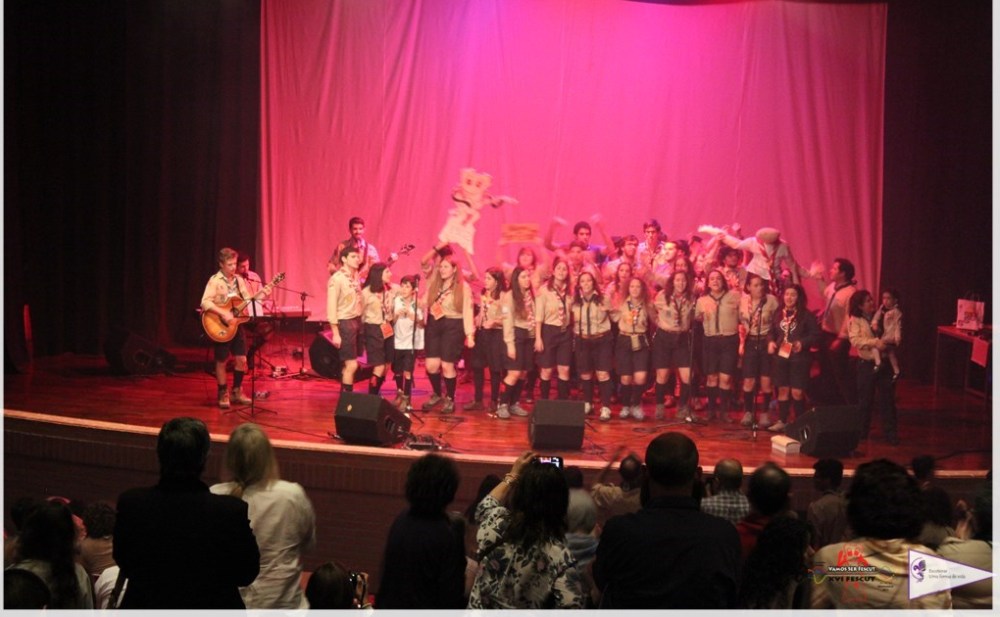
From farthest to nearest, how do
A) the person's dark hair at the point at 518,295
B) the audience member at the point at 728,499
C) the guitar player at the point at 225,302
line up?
1. the person's dark hair at the point at 518,295
2. the guitar player at the point at 225,302
3. the audience member at the point at 728,499

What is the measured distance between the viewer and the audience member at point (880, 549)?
300 cm

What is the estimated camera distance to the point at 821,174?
11.6m

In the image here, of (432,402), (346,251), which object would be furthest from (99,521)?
(432,402)

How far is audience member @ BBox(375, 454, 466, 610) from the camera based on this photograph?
3.42 metres

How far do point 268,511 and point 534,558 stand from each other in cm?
119

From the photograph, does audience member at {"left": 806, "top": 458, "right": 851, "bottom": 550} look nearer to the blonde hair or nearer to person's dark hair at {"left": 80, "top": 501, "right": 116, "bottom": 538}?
the blonde hair

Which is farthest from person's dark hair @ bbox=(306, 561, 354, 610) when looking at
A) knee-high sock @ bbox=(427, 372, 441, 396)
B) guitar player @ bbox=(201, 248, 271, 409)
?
knee-high sock @ bbox=(427, 372, 441, 396)

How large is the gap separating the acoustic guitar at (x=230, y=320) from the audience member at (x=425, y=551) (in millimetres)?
6221

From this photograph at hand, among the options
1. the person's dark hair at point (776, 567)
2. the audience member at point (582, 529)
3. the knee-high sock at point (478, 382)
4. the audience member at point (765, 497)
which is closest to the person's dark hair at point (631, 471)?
the audience member at point (582, 529)

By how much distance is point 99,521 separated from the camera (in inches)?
178

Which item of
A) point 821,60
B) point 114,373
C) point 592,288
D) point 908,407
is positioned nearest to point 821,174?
point 821,60

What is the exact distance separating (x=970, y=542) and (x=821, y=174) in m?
8.53

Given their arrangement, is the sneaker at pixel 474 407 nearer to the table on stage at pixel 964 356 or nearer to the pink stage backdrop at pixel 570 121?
the pink stage backdrop at pixel 570 121

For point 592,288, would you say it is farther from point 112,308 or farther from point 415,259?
point 112,308
